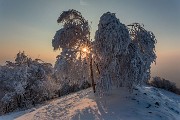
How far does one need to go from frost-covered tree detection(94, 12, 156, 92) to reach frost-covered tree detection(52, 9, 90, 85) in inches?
100

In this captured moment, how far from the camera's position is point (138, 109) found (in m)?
19.5

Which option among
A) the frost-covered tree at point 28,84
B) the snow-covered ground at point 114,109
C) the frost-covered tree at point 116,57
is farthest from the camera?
the frost-covered tree at point 28,84

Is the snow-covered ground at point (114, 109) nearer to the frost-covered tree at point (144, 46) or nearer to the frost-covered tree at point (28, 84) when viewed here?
the frost-covered tree at point (144, 46)

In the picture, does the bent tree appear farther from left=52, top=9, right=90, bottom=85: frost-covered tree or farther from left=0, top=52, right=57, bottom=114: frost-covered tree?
left=0, top=52, right=57, bottom=114: frost-covered tree

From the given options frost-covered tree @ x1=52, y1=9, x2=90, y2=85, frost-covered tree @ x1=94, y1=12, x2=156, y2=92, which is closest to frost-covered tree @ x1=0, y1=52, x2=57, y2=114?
frost-covered tree @ x1=52, y1=9, x2=90, y2=85

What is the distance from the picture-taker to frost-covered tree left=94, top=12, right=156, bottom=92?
2028 cm

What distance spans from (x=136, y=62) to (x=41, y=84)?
19.9 m

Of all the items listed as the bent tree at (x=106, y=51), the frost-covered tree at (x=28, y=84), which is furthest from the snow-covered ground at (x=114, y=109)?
the frost-covered tree at (x=28, y=84)

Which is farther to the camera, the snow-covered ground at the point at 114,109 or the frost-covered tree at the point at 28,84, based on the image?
the frost-covered tree at the point at 28,84

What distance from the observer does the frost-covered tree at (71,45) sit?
2319 cm

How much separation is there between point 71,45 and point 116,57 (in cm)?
428

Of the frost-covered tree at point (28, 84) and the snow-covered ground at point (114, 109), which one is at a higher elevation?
the frost-covered tree at point (28, 84)

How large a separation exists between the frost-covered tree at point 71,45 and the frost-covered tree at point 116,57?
255cm

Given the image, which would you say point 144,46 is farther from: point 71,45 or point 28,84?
point 28,84
